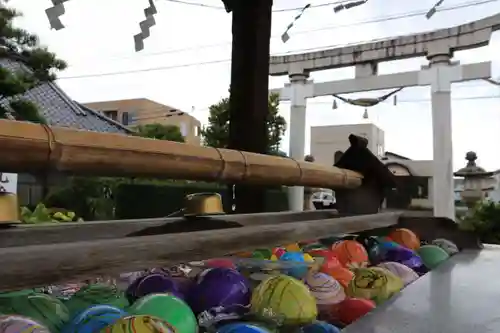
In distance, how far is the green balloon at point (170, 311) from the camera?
978 millimetres

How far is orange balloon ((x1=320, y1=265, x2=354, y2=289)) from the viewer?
1.53 m

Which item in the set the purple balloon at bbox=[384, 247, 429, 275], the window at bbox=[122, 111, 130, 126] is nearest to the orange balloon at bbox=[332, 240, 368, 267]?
the purple balloon at bbox=[384, 247, 429, 275]

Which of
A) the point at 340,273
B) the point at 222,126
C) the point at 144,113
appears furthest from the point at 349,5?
the point at 144,113

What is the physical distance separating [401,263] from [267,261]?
0.48 m

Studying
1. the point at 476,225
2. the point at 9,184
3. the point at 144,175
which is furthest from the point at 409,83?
the point at 144,175

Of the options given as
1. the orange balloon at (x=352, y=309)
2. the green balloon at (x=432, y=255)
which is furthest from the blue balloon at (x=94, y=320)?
the green balloon at (x=432, y=255)

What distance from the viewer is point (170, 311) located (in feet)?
3.27

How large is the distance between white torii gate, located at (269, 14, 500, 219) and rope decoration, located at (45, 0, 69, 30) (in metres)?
5.57

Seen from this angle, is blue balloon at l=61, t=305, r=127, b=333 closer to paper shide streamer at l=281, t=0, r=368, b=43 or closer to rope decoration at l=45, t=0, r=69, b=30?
rope decoration at l=45, t=0, r=69, b=30

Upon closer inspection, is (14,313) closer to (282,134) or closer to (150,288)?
(150,288)

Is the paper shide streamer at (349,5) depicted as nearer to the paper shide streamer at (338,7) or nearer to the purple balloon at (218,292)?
the paper shide streamer at (338,7)

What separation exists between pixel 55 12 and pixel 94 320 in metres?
1.68

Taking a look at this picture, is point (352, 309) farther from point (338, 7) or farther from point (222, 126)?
point (222, 126)

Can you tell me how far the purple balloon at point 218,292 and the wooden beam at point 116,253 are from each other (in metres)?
0.18
